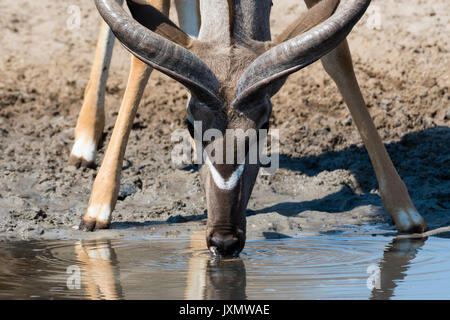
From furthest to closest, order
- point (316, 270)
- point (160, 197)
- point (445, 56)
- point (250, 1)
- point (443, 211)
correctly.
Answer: point (445, 56)
point (160, 197)
point (443, 211)
point (250, 1)
point (316, 270)

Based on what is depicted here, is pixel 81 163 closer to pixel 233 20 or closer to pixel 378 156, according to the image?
pixel 378 156

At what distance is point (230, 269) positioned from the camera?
572 centimetres

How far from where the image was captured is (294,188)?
8.70 metres

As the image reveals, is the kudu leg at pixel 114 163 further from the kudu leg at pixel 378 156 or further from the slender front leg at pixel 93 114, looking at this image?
the kudu leg at pixel 378 156

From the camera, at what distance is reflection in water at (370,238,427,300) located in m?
5.23

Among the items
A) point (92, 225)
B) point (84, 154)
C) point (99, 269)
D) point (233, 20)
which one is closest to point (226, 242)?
point (99, 269)

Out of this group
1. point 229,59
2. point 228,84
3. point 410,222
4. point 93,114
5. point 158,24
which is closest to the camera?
point 228,84

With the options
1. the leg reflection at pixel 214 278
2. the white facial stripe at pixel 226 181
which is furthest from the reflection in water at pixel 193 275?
the white facial stripe at pixel 226 181

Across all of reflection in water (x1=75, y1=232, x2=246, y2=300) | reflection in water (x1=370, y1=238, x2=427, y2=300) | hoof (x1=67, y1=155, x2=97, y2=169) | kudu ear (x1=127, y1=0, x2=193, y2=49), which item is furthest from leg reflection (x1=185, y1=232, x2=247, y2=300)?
hoof (x1=67, y1=155, x2=97, y2=169)

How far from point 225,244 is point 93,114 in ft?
12.5
